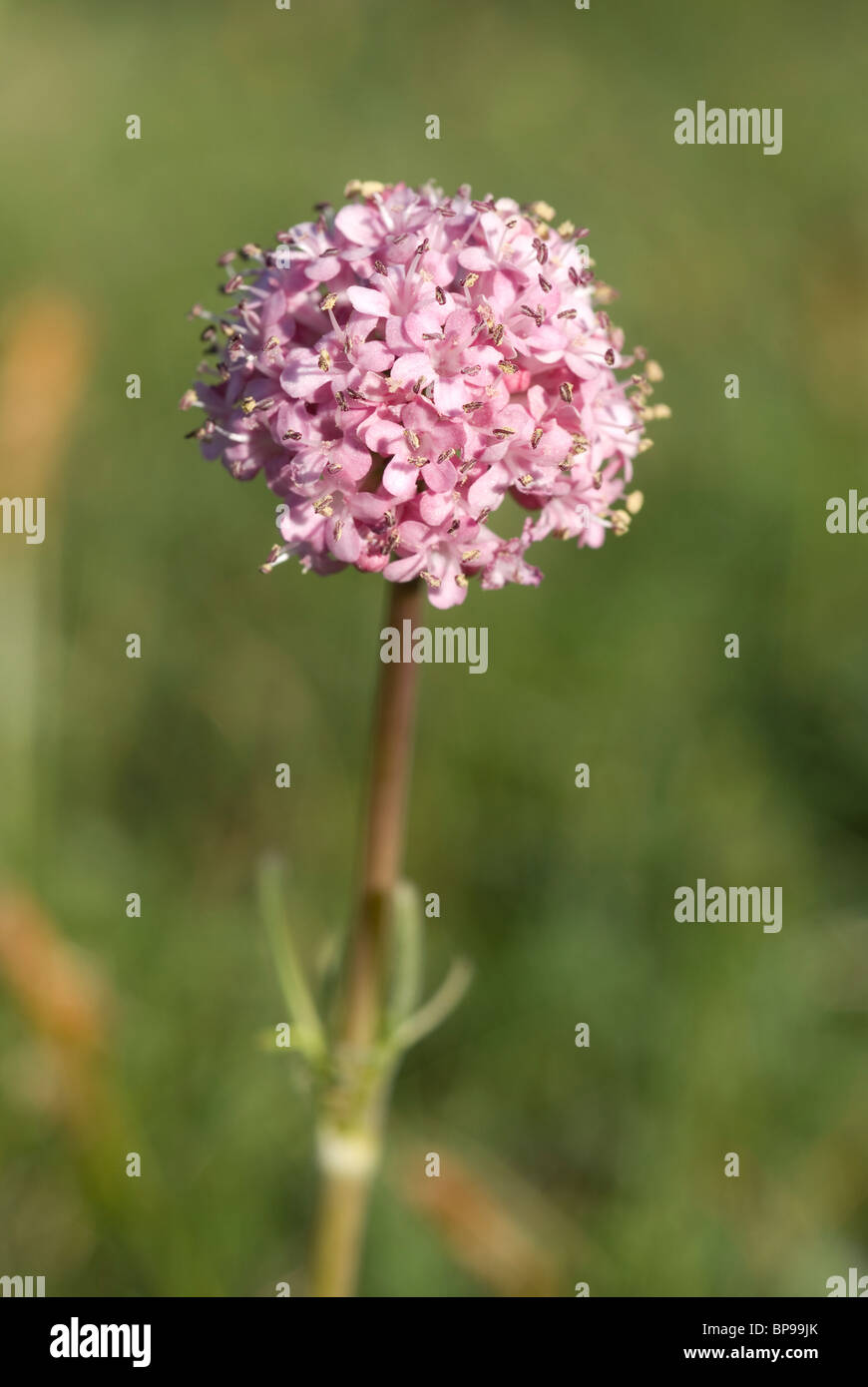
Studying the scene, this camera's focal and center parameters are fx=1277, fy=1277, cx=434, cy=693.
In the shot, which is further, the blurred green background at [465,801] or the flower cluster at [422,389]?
the blurred green background at [465,801]

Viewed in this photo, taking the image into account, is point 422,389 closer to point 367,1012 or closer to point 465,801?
point 367,1012

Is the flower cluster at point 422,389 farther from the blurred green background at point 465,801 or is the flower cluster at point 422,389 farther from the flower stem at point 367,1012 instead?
the blurred green background at point 465,801

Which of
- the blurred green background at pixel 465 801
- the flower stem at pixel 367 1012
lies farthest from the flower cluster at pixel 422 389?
the blurred green background at pixel 465 801

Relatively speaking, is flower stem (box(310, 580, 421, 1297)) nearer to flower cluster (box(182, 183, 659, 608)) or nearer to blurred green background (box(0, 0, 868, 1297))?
blurred green background (box(0, 0, 868, 1297))

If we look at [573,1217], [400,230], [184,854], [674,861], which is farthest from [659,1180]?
[400,230]

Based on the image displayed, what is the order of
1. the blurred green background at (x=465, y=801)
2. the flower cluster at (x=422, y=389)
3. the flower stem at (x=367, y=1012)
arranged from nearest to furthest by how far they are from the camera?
the flower cluster at (x=422, y=389) → the flower stem at (x=367, y=1012) → the blurred green background at (x=465, y=801)

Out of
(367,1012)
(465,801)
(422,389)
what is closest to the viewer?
(422,389)

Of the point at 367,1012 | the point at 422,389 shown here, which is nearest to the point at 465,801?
the point at 367,1012
